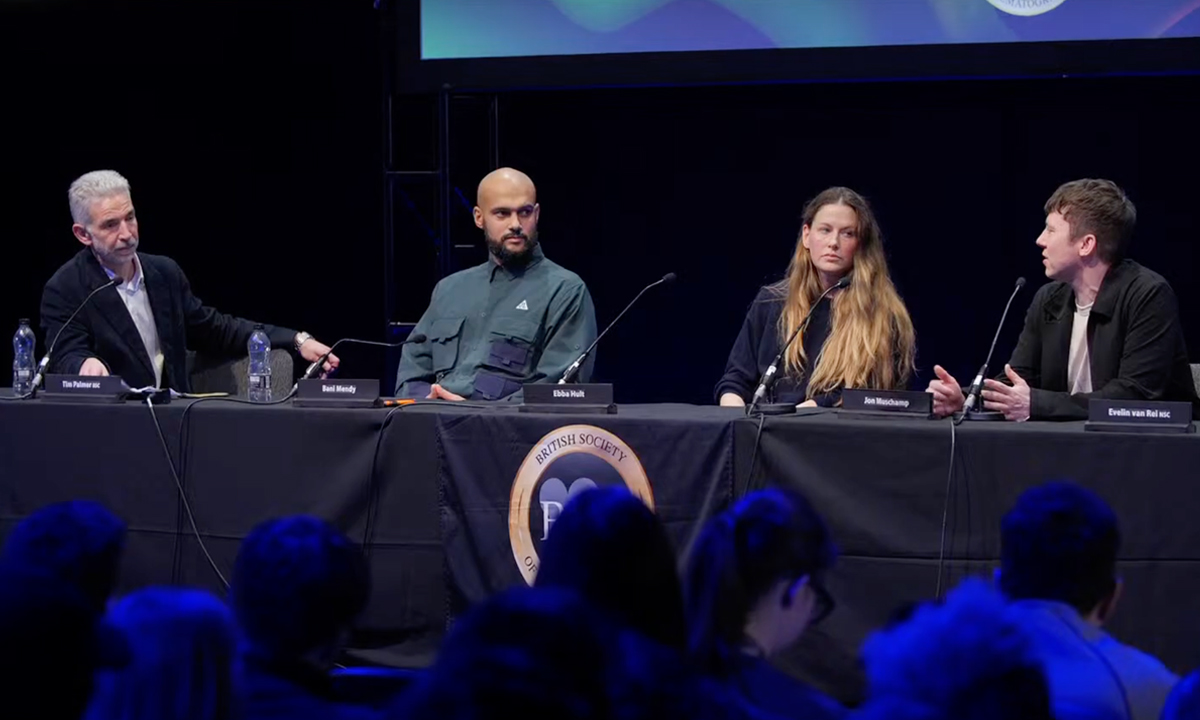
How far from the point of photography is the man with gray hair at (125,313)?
4.64 meters

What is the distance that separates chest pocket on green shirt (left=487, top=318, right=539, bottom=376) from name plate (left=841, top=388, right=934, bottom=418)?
4.39 ft

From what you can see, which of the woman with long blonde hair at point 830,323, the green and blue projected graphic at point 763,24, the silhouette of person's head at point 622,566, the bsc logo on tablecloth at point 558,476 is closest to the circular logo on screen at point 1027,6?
the green and blue projected graphic at point 763,24

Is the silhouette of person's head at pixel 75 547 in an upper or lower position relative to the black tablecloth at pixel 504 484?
upper

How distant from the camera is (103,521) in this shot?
75.2 inches

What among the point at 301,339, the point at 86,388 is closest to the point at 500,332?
the point at 301,339

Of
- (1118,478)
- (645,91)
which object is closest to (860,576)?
(1118,478)

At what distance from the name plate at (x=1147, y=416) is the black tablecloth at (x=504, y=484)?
0.04m

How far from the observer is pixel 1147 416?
3295 millimetres

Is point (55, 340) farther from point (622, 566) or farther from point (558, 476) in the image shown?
point (622, 566)

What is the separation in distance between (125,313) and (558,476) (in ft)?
6.19

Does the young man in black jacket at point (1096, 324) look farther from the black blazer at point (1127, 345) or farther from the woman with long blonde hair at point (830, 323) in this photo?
the woman with long blonde hair at point (830, 323)

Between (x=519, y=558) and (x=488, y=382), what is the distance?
0.98 m

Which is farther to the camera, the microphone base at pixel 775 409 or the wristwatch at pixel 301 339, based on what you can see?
the wristwatch at pixel 301 339

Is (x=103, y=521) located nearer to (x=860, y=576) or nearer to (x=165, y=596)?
(x=165, y=596)
